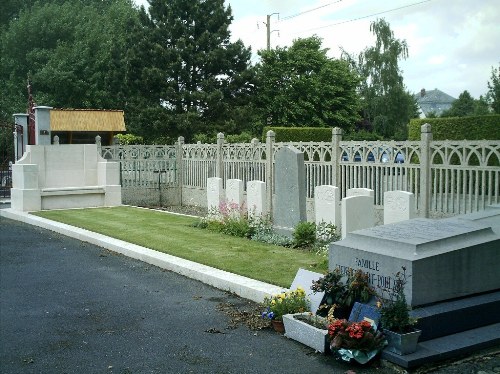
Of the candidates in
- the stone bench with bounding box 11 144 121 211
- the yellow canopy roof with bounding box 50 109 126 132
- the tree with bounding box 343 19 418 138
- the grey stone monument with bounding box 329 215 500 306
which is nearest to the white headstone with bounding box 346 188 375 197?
the grey stone monument with bounding box 329 215 500 306

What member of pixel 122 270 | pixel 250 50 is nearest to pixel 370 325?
pixel 122 270

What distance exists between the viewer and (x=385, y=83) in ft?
199

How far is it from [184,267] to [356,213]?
3.32 m

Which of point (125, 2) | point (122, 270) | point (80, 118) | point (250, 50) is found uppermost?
point (125, 2)

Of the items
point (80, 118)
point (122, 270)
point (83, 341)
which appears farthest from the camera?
point (80, 118)

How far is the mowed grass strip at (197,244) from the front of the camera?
9.59 metres

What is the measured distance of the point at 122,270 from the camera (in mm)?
10148

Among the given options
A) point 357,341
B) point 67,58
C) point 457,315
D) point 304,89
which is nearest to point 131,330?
point 357,341

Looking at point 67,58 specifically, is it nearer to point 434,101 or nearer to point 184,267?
point 184,267

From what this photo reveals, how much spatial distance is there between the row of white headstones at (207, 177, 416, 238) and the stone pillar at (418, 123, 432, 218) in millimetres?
551

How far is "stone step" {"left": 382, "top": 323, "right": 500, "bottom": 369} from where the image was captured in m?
5.53

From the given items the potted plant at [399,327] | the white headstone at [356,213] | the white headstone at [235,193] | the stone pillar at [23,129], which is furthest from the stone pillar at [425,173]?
the stone pillar at [23,129]

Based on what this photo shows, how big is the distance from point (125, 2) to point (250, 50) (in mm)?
28541

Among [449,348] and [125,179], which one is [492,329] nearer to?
Result: [449,348]
